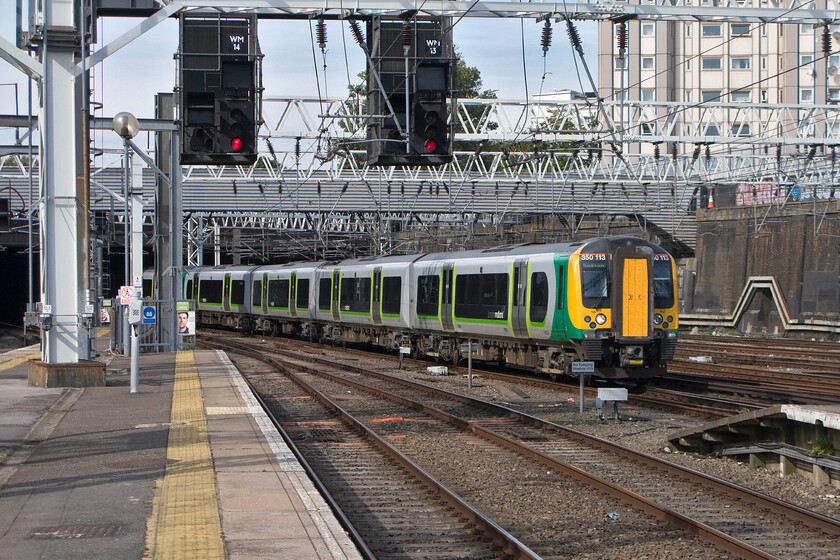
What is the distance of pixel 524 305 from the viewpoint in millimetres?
20297

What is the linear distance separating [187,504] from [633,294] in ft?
38.7

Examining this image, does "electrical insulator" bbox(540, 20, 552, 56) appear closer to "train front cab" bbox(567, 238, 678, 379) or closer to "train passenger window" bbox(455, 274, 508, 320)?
"train front cab" bbox(567, 238, 678, 379)

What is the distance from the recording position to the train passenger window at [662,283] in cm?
1878

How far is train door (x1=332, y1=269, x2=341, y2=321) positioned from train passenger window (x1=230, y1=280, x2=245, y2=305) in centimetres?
1129

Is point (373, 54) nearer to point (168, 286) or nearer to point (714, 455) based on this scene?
point (714, 455)

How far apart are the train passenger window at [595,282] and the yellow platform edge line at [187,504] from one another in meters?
7.68

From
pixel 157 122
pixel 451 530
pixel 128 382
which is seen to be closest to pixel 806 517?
pixel 451 530

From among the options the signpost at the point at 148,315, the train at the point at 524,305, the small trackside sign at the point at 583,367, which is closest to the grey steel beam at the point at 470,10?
the train at the point at 524,305

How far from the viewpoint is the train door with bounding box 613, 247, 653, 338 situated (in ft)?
60.1

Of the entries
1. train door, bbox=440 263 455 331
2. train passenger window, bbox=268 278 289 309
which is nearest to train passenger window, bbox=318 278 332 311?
train passenger window, bbox=268 278 289 309

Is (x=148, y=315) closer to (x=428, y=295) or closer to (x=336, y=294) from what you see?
(x=428, y=295)

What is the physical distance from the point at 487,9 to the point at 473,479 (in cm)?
792

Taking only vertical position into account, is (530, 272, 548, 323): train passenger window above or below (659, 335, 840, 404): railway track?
above

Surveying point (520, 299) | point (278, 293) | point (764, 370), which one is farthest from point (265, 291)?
point (764, 370)
